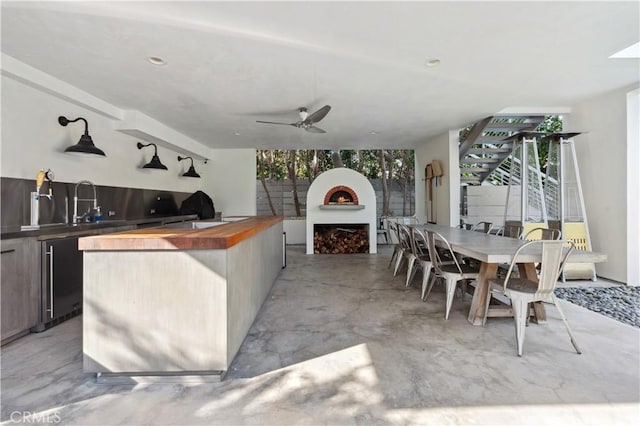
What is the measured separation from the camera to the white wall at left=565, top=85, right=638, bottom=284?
423 cm

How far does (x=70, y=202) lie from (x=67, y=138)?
786mm

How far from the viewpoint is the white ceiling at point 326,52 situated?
224cm

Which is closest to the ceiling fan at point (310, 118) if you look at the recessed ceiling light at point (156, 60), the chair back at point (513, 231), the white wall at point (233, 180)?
the recessed ceiling light at point (156, 60)

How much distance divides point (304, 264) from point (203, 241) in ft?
12.9

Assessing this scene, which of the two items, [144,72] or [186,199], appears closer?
[144,72]

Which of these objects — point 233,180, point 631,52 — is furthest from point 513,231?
point 233,180

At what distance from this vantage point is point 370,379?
6.44 feet

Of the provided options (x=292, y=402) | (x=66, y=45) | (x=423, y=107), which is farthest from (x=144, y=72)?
(x=423, y=107)

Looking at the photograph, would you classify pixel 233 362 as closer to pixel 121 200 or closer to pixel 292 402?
pixel 292 402

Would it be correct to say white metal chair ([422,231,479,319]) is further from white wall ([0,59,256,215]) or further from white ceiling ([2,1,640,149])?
white wall ([0,59,256,215])

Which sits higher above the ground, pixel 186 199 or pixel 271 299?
pixel 186 199

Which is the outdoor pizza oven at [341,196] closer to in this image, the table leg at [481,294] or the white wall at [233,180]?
the white wall at [233,180]

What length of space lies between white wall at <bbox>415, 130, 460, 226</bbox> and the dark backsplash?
5754 millimetres

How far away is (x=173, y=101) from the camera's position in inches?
161
